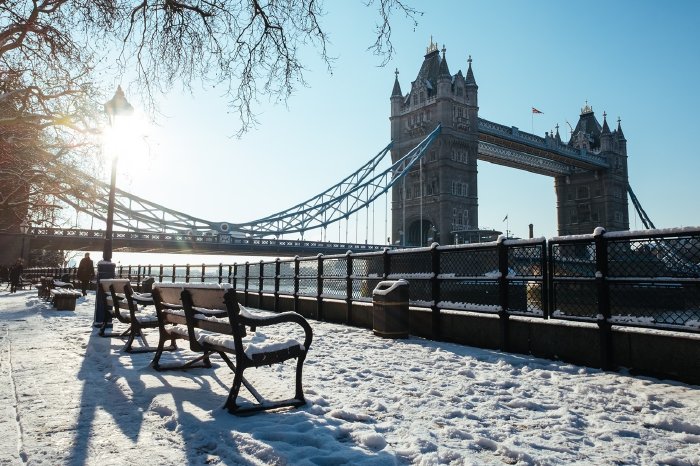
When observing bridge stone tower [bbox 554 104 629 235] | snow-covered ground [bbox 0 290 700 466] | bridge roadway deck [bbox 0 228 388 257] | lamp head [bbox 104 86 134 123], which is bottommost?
snow-covered ground [bbox 0 290 700 466]

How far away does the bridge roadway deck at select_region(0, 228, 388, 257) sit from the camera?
45.8 m

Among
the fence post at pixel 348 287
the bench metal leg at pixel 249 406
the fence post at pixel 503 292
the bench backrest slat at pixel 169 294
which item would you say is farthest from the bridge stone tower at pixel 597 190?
the bench metal leg at pixel 249 406

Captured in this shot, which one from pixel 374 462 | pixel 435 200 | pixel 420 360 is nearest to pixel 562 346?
pixel 420 360

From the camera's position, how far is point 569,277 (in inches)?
211

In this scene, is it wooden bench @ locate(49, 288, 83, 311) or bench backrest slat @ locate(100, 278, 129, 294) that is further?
wooden bench @ locate(49, 288, 83, 311)

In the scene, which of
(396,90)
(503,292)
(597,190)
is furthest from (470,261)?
(597,190)

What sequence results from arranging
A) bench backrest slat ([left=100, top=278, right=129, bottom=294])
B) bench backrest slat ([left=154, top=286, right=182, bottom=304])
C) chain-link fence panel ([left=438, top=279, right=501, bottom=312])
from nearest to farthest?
bench backrest slat ([left=154, top=286, right=182, bottom=304]) < bench backrest slat ([left=100, top=278, right=129, bottom=294]) < chain-link fence panel ([left=438, top=279, right=501, bottom=312])

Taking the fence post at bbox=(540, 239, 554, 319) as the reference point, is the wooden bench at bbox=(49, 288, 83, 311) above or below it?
below

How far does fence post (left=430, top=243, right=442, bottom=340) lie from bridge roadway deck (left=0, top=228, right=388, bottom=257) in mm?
43430

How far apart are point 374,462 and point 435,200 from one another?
207ft

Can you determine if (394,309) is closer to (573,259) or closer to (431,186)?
(573,259)

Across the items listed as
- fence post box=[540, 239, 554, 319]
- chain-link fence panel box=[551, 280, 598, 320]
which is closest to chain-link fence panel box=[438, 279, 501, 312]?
fence post box=[540, 239, 554, 319]

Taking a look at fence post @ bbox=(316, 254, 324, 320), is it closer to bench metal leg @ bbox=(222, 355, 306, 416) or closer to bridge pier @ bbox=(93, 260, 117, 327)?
bridge pier @ bbox=(93, 260, 117, 327)

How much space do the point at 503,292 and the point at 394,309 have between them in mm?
1633
